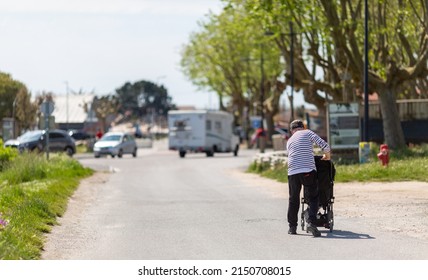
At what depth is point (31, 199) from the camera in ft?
64.3

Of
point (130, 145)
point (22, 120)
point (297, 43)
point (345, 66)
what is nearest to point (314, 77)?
point (297, 43)

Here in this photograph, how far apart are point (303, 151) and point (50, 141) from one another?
42436 mm

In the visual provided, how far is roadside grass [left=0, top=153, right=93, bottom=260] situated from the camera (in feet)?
44.1

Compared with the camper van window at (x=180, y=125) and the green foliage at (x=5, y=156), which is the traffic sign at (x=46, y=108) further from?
the camper van window at (x=180, y=125)

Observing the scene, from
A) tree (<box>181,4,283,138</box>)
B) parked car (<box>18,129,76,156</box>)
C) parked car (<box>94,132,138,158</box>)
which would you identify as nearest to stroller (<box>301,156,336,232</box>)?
parked car (<box>18,129,76,156</box>)

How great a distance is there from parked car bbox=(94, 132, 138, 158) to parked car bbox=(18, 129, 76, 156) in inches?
71.6

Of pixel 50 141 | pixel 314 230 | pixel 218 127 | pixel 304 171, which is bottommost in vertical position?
pixel 314 230

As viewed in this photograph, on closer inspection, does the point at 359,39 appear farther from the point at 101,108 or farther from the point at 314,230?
the point at 101,108

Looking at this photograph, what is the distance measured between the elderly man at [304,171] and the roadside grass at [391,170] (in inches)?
462

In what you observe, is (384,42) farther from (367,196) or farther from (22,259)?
(22,259)

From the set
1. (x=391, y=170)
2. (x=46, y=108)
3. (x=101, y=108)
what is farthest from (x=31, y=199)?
(x=101, y=108)

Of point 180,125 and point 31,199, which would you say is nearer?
point 31,199

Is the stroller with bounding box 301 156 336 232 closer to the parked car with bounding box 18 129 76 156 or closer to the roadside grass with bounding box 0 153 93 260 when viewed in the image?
the roadside grass with bounding box 0 153 93 260

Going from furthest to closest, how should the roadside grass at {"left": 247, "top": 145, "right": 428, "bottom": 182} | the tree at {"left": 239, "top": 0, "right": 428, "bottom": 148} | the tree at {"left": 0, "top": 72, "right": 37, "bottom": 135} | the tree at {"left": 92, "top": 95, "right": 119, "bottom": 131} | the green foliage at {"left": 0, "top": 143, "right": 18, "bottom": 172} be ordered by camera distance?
the tree at {"left": 92, "top": 95, "right": 119, "bottom": 131} → the tree at {"left": 0, "top": 72, "right": 37, "bottom": 135} → the tree at {"left": 239, "top": 0, "right": 428, "bottom": 148} → the green foliage at {"left": 0, "top": 143, "right": 18, "bottom": 172} → the roadside grass at {"left": 247, "top": 145, "right": 428, "bottom": 182}
